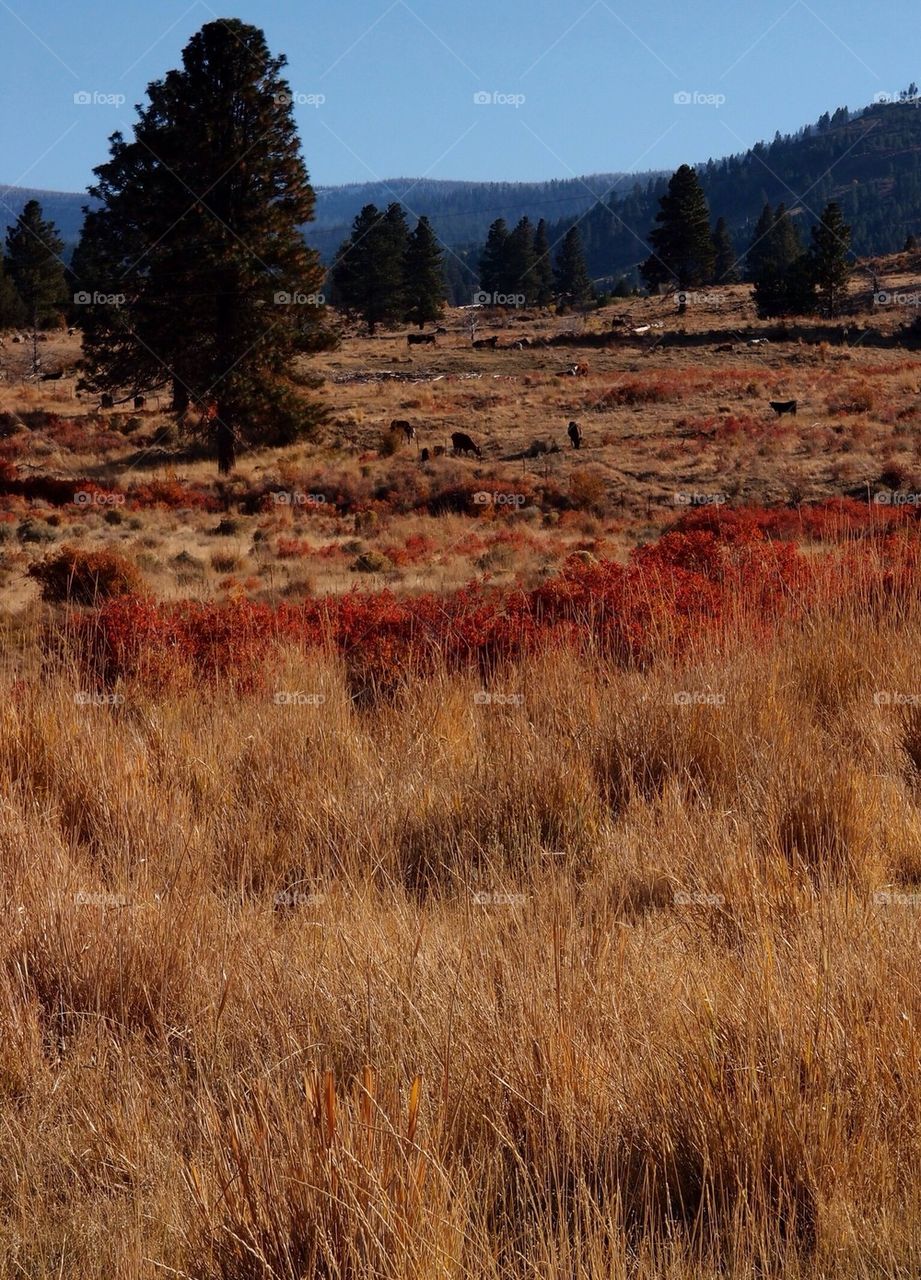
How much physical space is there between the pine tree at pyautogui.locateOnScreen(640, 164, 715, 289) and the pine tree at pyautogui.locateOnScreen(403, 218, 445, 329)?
12.3m

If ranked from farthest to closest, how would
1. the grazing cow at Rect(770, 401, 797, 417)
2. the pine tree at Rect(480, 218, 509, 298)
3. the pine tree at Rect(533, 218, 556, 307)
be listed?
the pine tree at Rect(533, 218, 556, 307) < the pine tree at Rect(480, 218, 509, 298) < the grazing cow at Rect(770, 401, 797, 417)

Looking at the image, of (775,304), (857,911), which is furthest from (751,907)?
(775,304)

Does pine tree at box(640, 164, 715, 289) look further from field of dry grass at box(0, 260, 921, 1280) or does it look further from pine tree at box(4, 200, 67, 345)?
field of dry grass at box(0, 260, 921, 1280)

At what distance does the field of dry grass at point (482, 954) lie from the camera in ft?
5.99

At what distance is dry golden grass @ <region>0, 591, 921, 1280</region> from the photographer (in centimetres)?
180

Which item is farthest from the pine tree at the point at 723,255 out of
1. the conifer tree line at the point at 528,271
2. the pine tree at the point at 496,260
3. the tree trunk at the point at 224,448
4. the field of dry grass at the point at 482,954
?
the field of dry grass at the point at 482,954

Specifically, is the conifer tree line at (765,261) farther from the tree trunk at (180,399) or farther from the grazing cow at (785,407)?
the tree trunk at (180,399)

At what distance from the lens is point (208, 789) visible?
174 inches

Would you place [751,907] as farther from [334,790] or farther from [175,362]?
[175,362]

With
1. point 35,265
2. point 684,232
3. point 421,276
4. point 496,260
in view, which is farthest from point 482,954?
point 496,260

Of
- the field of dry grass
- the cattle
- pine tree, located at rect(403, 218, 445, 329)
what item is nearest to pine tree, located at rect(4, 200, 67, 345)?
pine tree, located at rect(403, 218, 445, 329)

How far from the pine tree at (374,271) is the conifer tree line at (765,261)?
1401 centimetres

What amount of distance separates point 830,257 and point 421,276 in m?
22.7

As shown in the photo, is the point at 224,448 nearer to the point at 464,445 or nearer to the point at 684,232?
the point at 464,445
